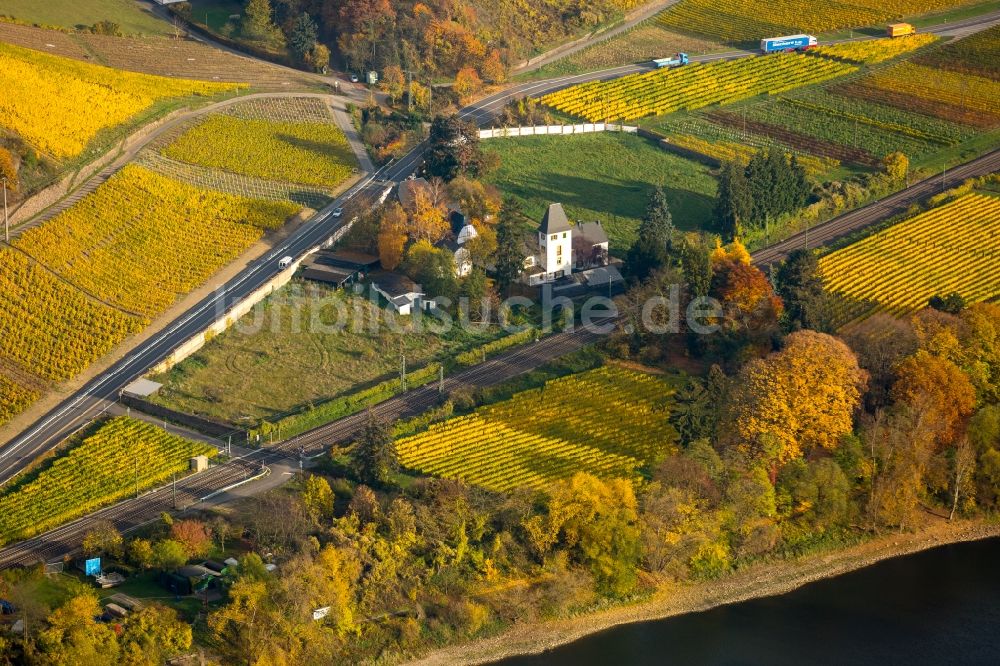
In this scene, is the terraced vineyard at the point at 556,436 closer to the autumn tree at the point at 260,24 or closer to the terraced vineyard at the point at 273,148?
the terraced vineyard at the point at 273,148

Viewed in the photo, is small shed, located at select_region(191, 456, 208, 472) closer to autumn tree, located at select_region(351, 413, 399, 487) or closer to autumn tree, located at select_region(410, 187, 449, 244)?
autumn tree, located at select_region(351, 413, 399, 487)

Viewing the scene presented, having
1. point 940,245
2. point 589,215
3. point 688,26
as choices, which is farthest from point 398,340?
point 688,26

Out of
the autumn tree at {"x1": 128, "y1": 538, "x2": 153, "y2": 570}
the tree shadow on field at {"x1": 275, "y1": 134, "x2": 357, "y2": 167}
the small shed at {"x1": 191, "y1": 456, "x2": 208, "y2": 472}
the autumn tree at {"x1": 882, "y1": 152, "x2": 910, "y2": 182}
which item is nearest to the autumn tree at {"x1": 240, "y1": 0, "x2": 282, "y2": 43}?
the tree shadow on field at {"x1": 275, "y1": 134, "x2": 357, "y2": 167}

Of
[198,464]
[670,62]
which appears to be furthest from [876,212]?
[198,464]

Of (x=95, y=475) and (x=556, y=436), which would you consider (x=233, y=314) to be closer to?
(x=95, y=475)

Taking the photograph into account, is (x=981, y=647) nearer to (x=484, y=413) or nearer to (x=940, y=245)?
(x=484, y=413)

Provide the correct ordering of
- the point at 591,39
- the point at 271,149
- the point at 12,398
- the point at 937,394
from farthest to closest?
the point at 591,39, the point at 271,149, the point at 12,398, the point at 937,394

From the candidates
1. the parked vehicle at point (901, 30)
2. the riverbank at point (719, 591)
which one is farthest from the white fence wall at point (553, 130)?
the riverbank at point (719, 591)
